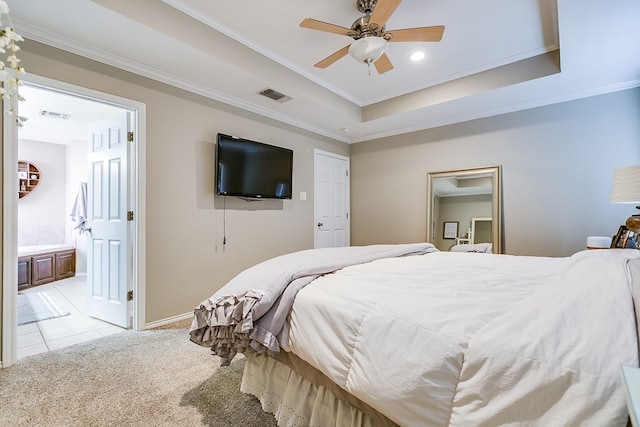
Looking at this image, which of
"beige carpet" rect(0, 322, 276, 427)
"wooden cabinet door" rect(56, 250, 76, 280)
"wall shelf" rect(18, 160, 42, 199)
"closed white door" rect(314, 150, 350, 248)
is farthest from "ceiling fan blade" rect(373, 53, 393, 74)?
"wall shelf" rect(18, 160, 42, 199)

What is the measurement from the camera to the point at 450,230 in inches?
153

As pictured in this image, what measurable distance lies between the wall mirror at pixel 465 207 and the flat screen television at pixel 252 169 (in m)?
2.04

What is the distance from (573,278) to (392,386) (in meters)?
0.95

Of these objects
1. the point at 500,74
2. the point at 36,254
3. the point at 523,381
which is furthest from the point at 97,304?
the point at 500,74

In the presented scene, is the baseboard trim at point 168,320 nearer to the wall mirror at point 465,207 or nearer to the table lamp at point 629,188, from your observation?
the wall mirror at point 465,207

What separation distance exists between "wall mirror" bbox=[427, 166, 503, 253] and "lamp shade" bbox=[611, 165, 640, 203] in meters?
1.17

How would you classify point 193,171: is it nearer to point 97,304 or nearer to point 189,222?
point 189,222

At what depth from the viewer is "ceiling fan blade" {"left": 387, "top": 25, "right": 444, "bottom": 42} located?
1.98m

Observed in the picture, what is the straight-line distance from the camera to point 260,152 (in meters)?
3.46

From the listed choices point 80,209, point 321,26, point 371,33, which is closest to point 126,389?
point 321,26

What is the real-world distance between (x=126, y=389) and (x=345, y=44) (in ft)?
10.3

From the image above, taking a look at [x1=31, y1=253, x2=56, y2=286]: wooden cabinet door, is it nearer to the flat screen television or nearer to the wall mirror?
the flat screen television

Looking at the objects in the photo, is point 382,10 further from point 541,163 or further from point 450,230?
point 450,230

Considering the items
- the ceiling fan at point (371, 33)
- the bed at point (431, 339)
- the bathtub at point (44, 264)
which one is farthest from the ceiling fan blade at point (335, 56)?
the bathtub at point (44, 264)
